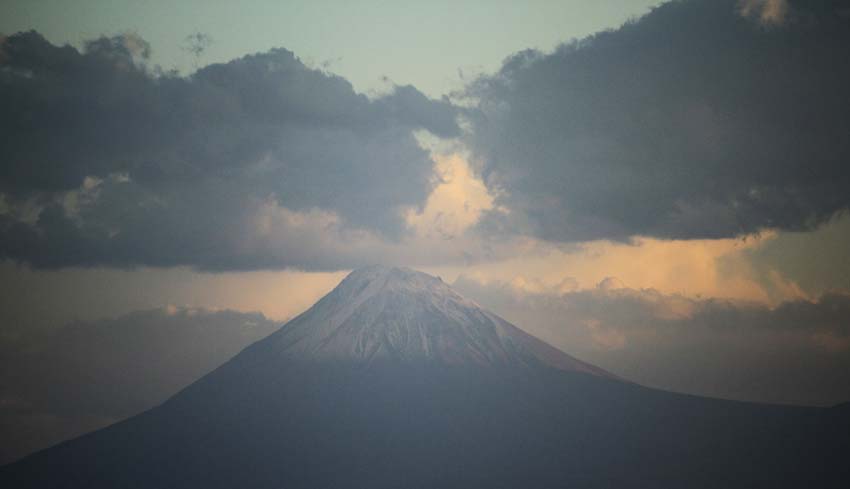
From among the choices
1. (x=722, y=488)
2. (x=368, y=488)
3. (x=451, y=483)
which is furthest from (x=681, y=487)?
(x=368, y=488)

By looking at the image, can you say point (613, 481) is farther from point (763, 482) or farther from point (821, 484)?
point (821, 484)

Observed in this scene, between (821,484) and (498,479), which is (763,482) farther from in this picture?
(498,479)

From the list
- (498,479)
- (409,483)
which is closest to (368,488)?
(409,483)

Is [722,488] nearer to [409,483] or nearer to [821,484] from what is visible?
[821,484]

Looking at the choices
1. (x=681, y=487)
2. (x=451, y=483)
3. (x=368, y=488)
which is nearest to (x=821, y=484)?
(x=681, y=487)

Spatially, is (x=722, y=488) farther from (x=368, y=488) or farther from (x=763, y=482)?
(x=368, y=488)

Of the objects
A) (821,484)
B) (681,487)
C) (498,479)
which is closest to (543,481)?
(498,479)
